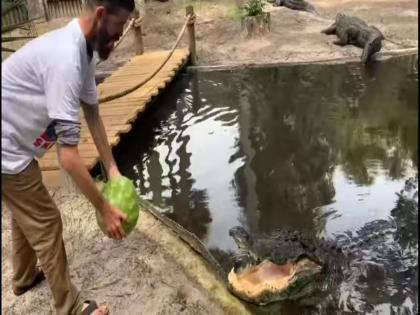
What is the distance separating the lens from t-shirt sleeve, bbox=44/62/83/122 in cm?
166

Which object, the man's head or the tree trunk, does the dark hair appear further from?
the tree trunk

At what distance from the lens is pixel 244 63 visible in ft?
26.9

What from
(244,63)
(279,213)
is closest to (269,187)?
(279,213)

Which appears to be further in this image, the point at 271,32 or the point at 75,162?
the point at 271,32

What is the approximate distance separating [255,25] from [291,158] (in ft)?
15.5

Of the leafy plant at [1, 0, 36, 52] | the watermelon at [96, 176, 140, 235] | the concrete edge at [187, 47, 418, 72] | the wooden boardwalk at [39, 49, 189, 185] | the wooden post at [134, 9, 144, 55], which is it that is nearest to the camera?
the leafy plant at [1, 0, 36, 52]

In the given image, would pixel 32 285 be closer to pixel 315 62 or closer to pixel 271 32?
pixel 315 62

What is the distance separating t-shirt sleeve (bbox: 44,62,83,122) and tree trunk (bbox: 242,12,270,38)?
780cm

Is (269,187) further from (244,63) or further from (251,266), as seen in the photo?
(244,63)

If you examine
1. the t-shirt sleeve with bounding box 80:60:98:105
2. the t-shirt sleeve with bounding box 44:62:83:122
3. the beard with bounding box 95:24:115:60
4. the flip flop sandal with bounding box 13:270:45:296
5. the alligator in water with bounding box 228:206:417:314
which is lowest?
the alligator in water with bounding box 228:206:417:314

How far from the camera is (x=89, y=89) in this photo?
2115mm

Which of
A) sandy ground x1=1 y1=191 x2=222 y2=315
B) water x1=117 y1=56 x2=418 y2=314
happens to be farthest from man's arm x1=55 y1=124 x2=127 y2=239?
water x1=117 y1=56 x2=418 y2=314

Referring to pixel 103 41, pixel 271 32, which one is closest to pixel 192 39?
pixel 271 32

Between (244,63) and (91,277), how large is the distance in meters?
5.87
